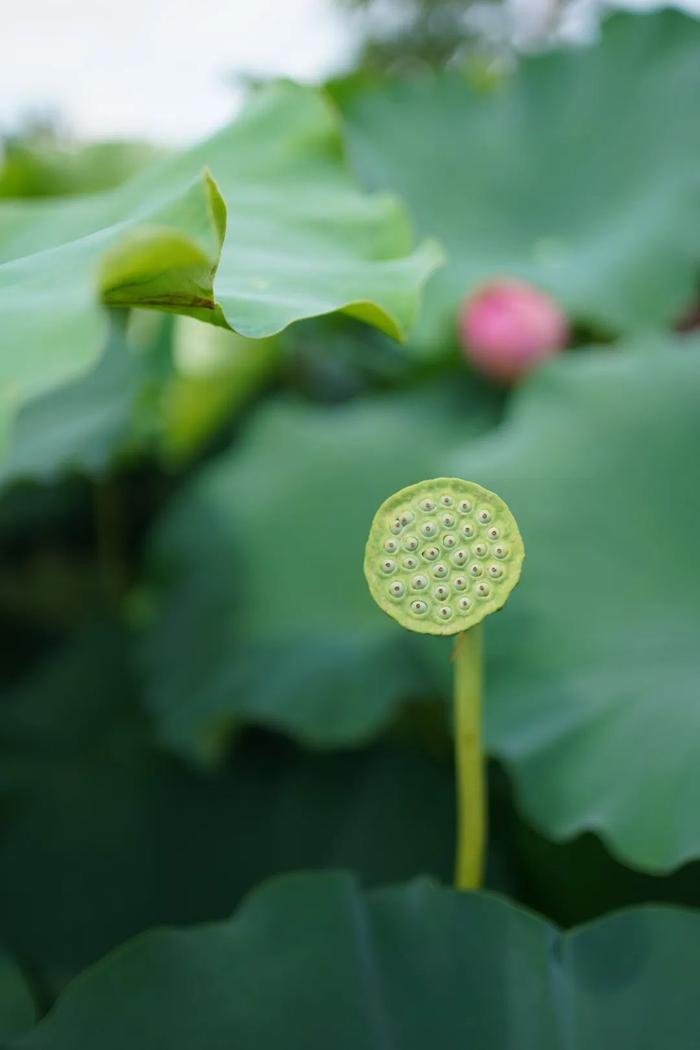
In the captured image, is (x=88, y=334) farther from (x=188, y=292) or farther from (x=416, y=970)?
(x=416, y=970)

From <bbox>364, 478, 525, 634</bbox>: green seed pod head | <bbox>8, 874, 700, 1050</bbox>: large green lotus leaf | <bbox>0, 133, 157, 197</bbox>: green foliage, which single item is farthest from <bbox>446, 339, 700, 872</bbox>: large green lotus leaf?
<bbox>0, 133, 157, 197</bbox>: green foliage

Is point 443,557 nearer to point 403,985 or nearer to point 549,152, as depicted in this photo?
point 403,985

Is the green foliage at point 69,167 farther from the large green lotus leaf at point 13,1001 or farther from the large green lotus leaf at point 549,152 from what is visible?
the large green lotus leaf at point 13,1001

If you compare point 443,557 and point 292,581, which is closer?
point 443,557

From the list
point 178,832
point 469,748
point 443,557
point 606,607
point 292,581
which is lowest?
point 178,832

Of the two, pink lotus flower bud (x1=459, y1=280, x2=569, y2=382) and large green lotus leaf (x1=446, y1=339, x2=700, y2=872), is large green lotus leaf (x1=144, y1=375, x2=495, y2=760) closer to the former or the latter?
pink lotus flower bud (x1=459, y1=280, x2=569, y2=382)

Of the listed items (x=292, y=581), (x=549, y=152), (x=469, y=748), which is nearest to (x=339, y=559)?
(x=292, y=581)

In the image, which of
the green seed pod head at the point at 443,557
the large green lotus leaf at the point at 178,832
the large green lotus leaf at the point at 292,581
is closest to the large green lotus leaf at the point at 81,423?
the large green lotus leaf at the point at 292,581
